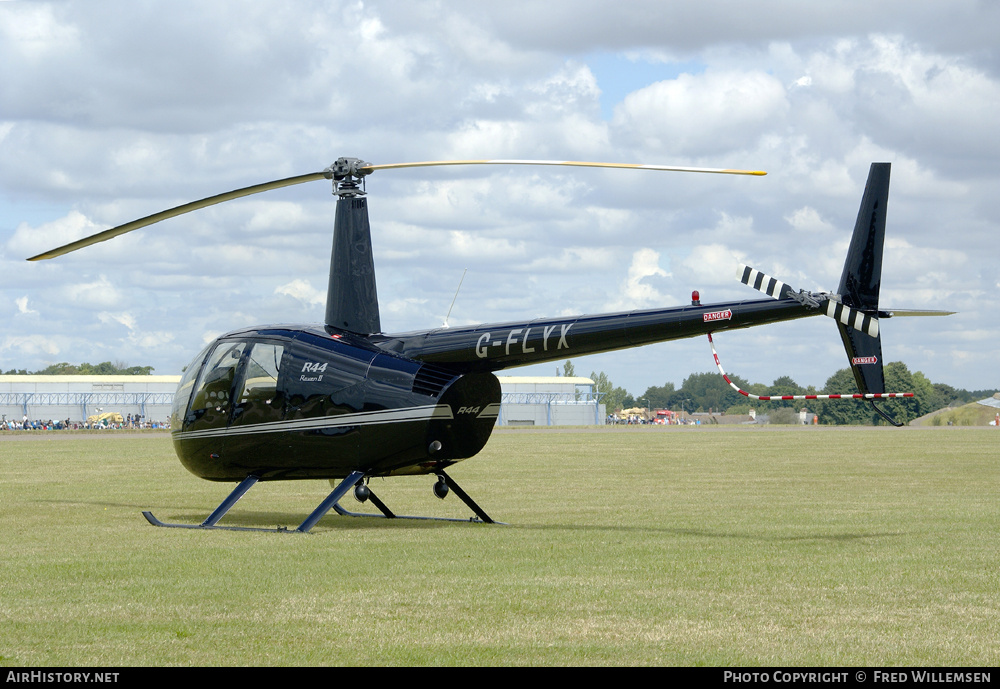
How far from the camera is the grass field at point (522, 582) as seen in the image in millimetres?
7820

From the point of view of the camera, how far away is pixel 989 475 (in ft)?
91.1

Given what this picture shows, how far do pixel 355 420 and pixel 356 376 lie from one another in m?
0.64

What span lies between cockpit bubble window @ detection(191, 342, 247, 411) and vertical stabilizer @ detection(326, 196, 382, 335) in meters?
1.53

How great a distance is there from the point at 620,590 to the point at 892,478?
61.7 ft

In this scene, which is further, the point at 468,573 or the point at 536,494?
the point at 536,494

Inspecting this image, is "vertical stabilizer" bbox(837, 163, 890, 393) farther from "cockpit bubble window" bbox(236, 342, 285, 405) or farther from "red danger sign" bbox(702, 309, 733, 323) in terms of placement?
"cockpit bubble window" bbox(236, 342, 285, 405)

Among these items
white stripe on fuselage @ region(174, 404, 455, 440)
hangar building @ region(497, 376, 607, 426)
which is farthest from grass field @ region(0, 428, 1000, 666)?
hangar building @ region(497, 376, 607, 426)

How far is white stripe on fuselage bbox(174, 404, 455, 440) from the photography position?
1522 centimetres

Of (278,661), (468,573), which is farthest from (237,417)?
(278,661)

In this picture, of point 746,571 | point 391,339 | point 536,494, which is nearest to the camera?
point 746,571

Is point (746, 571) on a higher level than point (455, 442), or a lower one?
lower

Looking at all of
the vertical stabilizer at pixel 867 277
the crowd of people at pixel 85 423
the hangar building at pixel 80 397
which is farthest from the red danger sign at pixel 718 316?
the hangar building at pixel 80 397

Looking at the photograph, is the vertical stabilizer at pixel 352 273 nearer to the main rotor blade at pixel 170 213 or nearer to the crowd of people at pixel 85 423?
the main rotor blade at pixel 170 213
